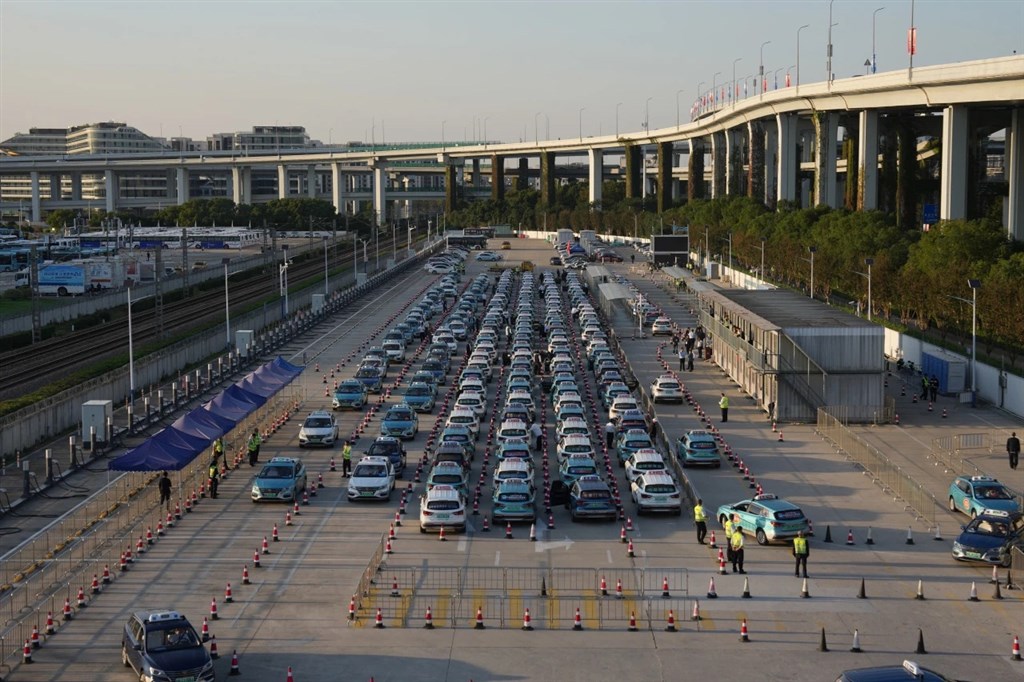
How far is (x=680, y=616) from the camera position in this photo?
1128 inches

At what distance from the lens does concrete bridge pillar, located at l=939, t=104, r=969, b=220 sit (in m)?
94.6

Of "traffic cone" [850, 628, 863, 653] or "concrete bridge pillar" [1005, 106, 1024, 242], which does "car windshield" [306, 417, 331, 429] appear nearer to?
"traffic cone" [850, 628, 863, 653]

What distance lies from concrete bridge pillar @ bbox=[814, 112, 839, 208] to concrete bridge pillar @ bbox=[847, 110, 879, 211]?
9.88 meters

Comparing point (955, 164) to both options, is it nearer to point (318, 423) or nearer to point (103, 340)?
point (103, 340)

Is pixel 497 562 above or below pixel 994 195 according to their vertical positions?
below

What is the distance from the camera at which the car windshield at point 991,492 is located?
1467 inches

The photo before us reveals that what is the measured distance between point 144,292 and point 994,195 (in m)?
69.7

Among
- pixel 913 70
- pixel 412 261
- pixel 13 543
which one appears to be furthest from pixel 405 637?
pixel 412 261

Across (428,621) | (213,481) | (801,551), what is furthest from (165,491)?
(801,551)

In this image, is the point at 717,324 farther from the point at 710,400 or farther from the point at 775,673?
the point at 775,673

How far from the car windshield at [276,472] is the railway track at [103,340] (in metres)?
23.3

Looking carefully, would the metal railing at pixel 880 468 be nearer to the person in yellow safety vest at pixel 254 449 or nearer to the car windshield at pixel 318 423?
the car windshield at pixel 318 423

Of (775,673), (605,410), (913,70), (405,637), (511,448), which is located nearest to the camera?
(775,673)

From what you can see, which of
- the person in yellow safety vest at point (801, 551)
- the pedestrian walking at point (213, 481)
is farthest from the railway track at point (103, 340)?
the person in yellow safety vest at point (801, 551)
